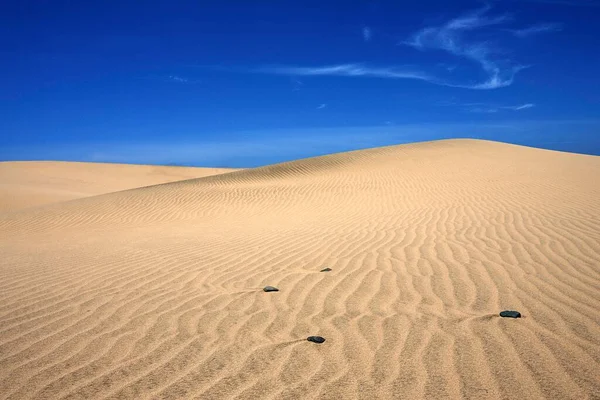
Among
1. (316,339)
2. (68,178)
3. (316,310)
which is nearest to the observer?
(316,339)

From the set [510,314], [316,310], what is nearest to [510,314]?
[510,314]

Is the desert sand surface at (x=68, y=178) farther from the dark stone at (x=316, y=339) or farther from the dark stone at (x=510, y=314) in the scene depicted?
the dark stone at (x=510, y=314)

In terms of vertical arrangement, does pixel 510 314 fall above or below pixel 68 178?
below

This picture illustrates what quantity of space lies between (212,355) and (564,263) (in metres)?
4.43

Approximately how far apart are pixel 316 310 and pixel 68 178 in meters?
43.5

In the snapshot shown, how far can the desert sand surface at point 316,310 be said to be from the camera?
8.09 ft

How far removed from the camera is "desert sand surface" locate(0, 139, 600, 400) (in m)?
2.46

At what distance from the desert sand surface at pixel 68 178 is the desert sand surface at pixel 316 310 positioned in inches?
691

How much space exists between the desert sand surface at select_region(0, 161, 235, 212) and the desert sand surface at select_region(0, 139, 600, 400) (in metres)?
17.5

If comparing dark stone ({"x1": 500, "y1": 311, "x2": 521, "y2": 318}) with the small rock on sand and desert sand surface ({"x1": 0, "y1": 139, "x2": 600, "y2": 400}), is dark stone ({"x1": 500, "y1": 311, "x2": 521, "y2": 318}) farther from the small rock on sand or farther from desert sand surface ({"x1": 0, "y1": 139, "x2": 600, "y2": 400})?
desert sand surface ({"x1": 0, "y1": 139, "x2": 600, "y2": 400})

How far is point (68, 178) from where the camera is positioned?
4009 centimetres

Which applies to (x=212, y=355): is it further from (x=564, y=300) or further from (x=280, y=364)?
(x=564, y=300)

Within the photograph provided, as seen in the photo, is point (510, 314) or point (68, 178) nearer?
point (510, 314)

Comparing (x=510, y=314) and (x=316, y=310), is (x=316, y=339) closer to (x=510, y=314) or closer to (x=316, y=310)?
(x=316, y=310)
